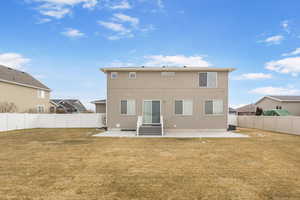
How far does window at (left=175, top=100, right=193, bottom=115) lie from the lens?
13.8m

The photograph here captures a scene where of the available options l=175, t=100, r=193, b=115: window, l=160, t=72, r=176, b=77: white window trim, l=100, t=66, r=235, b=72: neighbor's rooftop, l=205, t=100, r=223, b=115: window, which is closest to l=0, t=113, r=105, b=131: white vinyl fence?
l=100, t=66, r=235, b=72: neighbor's rooftop

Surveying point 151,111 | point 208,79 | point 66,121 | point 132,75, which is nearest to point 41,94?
point 66,121

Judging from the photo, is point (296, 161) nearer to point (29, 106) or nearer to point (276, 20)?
point (276, 20)

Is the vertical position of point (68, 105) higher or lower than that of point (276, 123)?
higher

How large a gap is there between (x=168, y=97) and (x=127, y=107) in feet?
11.4

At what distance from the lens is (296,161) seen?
604 cm

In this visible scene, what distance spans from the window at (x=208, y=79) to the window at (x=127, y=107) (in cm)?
584

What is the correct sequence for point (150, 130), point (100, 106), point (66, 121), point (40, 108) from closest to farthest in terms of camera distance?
point (150, 130), point (66, 121), point (100, 106), point (40, 108)

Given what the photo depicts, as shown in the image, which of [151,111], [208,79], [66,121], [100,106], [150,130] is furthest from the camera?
[100,106]

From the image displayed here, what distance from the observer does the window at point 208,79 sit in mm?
13742

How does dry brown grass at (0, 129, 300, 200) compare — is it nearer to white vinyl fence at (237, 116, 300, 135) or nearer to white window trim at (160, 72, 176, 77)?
white window trim at (160, 72, 176, 77)

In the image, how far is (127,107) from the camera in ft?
45.9

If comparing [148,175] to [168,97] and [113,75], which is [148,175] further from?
[113,75]

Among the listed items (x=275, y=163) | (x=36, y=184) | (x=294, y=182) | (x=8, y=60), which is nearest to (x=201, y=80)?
(x=275, y=163)
